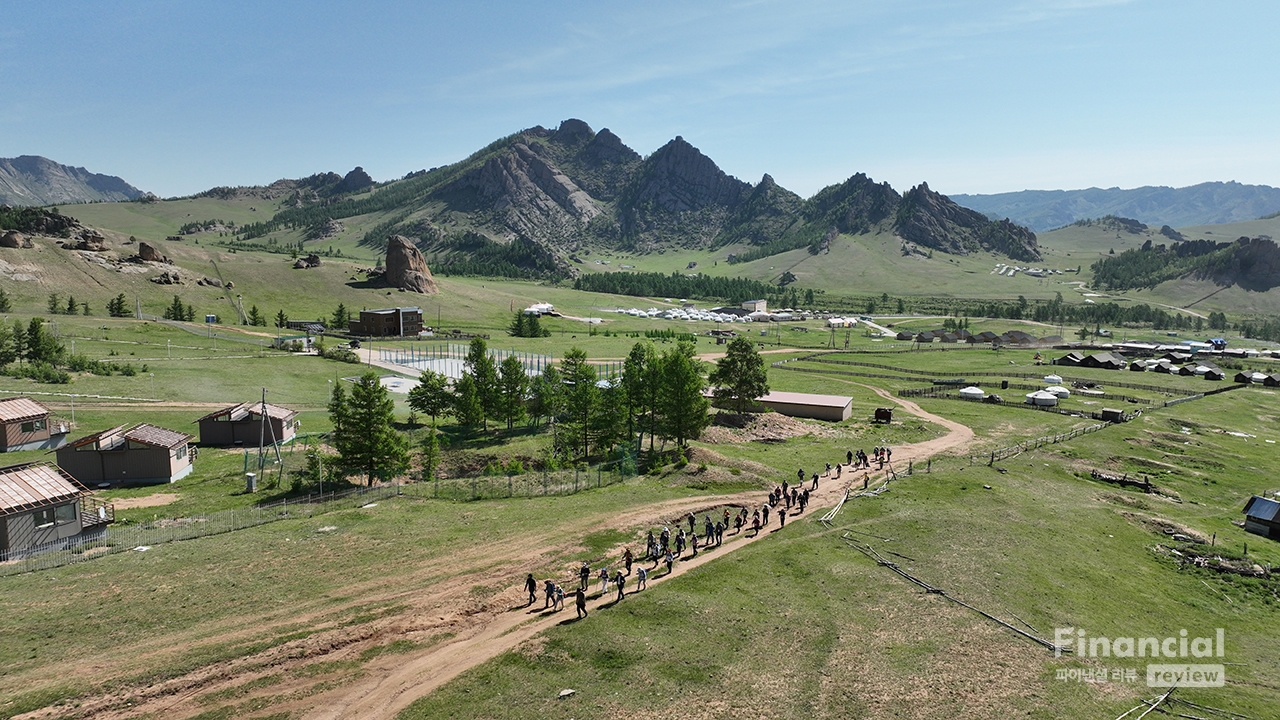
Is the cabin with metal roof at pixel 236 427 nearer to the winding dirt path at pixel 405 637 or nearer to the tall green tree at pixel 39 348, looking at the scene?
the winding dirt path at pixel 405 637

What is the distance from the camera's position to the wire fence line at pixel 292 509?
36.6 metres

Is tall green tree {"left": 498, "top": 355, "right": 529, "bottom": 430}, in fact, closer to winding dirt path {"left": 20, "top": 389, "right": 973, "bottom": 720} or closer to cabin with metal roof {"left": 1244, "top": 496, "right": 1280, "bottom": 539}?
winding dirt path {"left": 20, "top": 389, "right": 973, "bottom": 720}

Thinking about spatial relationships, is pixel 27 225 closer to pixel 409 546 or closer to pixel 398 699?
pixel 409 546

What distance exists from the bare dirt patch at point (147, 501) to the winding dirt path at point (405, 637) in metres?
25.6

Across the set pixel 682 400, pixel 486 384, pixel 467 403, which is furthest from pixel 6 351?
pixel 682 400

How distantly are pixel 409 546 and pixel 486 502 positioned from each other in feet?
33.6

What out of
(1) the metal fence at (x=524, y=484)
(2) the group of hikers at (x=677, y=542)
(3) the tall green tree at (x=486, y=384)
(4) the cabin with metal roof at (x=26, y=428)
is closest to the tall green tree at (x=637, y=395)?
(1) the metal fence at (x=524, y=484)

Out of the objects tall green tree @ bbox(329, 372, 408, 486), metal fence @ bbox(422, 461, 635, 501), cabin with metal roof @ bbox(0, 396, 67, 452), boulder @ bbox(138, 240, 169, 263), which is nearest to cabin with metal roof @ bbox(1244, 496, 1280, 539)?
metal fence @ bbox(422, 461, 635, 501)

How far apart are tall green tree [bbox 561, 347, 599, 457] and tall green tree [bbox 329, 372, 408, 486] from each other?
58.9 feet

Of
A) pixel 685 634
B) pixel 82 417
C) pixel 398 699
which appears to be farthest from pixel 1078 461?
pixel 82 417

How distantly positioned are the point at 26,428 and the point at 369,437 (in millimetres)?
34137

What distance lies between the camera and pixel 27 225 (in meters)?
192

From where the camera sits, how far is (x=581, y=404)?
64.6 m

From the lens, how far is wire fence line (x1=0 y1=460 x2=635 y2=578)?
36.6m
